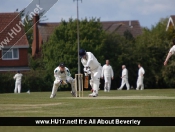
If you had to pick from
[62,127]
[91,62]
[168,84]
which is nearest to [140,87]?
[168,84]

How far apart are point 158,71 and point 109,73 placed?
1182 inches

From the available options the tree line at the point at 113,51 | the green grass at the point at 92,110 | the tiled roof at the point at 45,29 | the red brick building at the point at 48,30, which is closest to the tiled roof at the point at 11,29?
the red brick building at the point at 48,30

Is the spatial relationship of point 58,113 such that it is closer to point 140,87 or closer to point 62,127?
point 62,127

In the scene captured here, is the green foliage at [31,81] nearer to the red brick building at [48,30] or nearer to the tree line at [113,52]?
the tree line at [113,52]

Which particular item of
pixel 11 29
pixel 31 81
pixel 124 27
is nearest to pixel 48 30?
pixel 124 27

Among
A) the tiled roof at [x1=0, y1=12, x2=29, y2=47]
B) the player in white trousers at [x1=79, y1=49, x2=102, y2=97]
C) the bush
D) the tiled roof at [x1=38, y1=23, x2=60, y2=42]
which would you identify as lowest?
the bush

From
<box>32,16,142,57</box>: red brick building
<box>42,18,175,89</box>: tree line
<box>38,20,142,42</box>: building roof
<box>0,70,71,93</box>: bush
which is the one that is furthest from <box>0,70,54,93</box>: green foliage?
<box>38,20,142,42</box>: building roof

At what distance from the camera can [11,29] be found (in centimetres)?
5759

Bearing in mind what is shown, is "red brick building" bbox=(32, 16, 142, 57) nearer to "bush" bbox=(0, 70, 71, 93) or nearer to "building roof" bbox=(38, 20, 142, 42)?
"building roof" bbox=(38, 20, 142, 42)

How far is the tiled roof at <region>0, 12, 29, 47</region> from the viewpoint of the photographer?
2095 inches

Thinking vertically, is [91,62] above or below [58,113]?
above

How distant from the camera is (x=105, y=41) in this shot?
2901 inches

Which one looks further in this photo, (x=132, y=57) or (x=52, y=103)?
(x=132, y=57)

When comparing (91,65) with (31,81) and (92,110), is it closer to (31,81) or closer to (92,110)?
(92,110)
